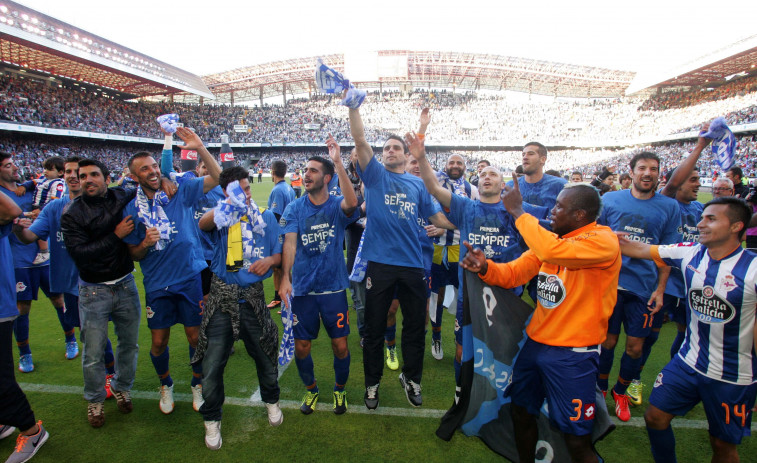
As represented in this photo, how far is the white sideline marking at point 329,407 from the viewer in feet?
12.0

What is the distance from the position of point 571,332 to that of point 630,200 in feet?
7.59

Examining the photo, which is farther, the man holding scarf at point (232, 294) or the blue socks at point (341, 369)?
the blue socks at point (341, 369)

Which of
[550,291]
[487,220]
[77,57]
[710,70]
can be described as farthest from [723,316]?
[710,70]

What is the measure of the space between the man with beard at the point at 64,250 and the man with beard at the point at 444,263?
374 centimetres

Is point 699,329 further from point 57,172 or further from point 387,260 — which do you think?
point 57,172

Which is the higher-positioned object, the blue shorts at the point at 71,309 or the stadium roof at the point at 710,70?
the stadium roof at the point at 710,70

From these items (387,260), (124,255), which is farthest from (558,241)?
(124,255)

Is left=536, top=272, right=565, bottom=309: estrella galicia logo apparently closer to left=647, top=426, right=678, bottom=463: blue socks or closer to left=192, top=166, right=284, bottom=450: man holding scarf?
left=647, top=426, right=678, bottom=463: blue socks

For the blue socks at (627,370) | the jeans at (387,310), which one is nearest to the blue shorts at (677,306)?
the blue socks at (627,370)

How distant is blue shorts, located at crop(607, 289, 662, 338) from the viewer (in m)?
3.74

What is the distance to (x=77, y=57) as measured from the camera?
3250 centimetres

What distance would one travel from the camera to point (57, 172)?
5.64m

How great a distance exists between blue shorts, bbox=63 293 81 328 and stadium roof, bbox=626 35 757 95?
4726 centimetres

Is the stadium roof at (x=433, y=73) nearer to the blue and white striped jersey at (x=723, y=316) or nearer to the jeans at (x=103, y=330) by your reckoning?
the jeans at (x=103, y=330)
